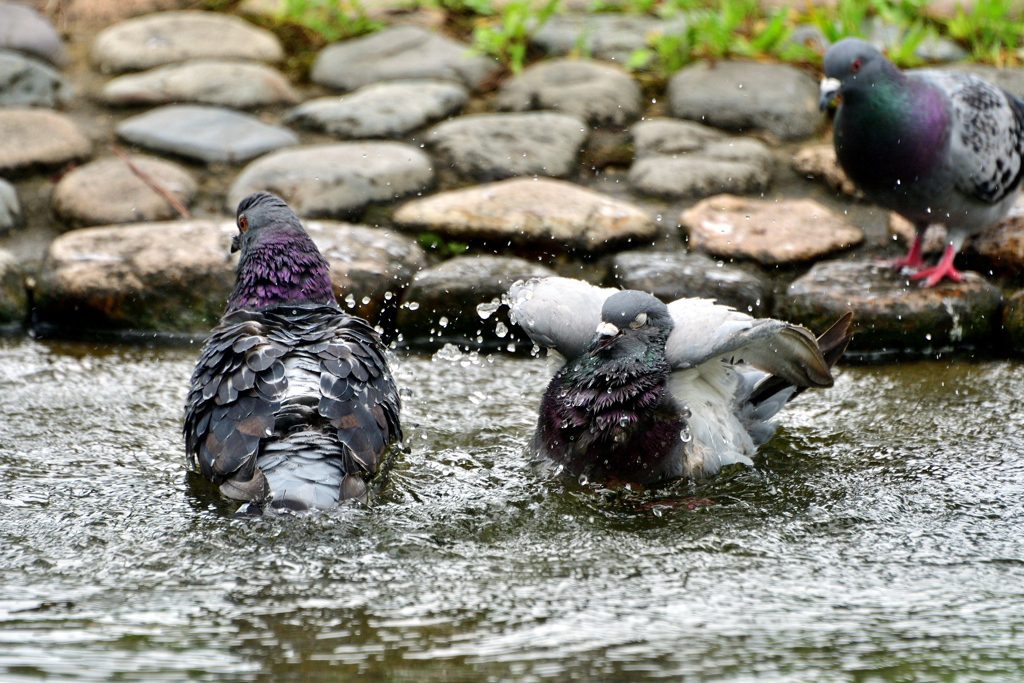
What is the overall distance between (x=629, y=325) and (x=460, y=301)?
5.01 feet

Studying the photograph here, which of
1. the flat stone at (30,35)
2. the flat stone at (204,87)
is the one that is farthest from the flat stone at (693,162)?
the flat stone at (30,35)

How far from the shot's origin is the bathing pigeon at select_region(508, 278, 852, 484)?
124 inches

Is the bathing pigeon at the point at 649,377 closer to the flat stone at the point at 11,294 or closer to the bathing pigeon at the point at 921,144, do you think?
the bathing pigeon at the point at 921,144

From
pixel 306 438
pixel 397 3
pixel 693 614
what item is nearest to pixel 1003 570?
pixel 693 614

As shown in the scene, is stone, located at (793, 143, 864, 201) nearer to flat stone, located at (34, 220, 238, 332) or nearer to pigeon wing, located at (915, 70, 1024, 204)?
pigeon wing, located at (915, 70, 1024, 204)

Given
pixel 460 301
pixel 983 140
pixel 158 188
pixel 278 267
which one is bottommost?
pixel 460 301

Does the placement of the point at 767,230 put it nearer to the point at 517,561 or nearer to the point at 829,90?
the point at 829,90

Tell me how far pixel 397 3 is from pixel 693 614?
585cm

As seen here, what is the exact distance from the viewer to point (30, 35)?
255 inches

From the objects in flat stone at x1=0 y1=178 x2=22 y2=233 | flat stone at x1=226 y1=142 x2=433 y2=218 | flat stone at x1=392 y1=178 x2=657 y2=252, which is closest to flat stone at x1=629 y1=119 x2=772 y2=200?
flat stone at x1=392 y1=178 x2=657 y2=252

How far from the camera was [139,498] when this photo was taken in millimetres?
3018

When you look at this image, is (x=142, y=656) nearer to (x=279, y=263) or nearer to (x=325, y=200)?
(x=279, y=263)

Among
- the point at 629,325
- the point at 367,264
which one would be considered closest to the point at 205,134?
the point at 367,264

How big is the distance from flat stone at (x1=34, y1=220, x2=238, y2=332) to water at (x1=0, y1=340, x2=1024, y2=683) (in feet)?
2.47
